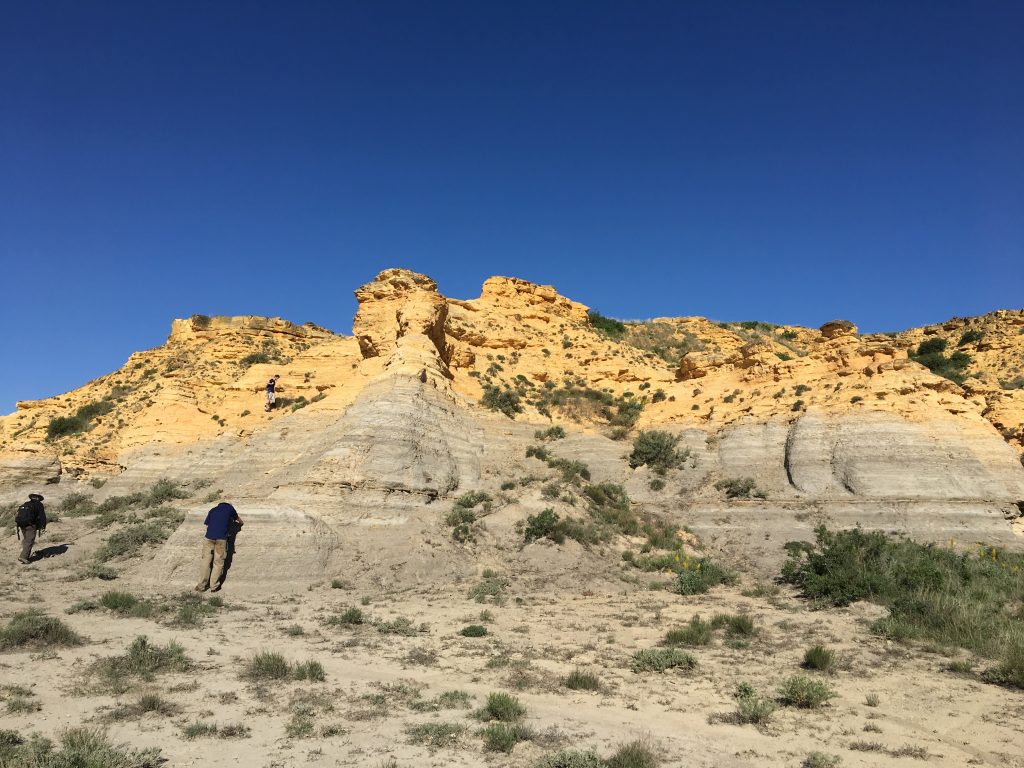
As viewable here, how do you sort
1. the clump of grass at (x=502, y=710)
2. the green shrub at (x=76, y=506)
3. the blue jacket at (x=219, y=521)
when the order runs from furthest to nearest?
the green shrub at (x=76, y=506), the blue jacket at (x=219, y=521), the clump of grass at (x=502, y=710)

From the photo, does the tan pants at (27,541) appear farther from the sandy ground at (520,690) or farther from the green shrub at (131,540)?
the sandy ground at (520,690)

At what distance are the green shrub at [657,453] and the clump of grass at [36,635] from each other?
1799 centimetres

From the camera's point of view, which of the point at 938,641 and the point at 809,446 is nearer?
the point at 938,641

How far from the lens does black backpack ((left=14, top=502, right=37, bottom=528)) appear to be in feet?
49.9

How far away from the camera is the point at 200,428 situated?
23.7 meters

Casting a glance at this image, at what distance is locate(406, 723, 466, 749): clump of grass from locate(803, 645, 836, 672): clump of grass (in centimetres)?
505

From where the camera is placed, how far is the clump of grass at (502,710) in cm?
596

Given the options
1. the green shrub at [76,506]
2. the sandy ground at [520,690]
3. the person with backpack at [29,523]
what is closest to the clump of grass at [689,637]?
the sandy ground at [520,690]

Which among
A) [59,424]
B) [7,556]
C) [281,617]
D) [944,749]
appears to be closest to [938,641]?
[944,749]

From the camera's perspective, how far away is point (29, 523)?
15.3 m

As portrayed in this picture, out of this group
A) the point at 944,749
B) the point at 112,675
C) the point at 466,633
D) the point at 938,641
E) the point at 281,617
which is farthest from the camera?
the point at 281,617

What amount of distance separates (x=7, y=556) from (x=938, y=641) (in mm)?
21896

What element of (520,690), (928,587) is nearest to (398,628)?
(520,690)

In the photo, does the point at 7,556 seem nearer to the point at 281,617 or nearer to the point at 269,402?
the point at 269,402
